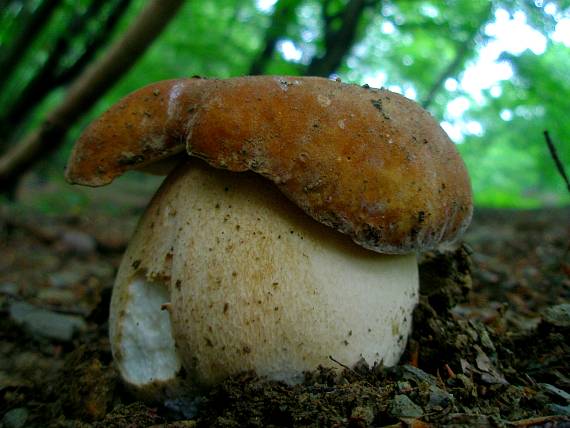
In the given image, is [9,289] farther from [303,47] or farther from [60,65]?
[303,47]

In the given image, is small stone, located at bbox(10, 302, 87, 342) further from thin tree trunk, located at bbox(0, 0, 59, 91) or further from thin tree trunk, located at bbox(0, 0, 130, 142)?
thin tree trunk, located at bbox(0, 0, 130, 142)

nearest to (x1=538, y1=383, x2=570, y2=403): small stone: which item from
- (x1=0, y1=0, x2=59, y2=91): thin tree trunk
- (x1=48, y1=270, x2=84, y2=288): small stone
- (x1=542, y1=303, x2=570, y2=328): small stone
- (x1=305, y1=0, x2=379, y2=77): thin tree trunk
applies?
(x1=542, y1=303, x2=570, y2=328): small stone

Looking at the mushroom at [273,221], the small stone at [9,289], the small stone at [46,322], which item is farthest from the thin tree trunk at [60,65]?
the mushroom at [273,221]

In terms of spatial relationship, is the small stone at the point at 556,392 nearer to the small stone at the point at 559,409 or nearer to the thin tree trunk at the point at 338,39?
the small stone at the point at 559,409

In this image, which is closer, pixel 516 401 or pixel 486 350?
pixel 516 401

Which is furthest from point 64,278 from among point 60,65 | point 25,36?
point 60,65

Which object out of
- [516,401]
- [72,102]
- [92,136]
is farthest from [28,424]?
[72,102]

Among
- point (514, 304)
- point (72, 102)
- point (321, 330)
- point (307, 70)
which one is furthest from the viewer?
point (307, 70)

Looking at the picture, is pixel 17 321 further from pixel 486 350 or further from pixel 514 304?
pixel 514 304
